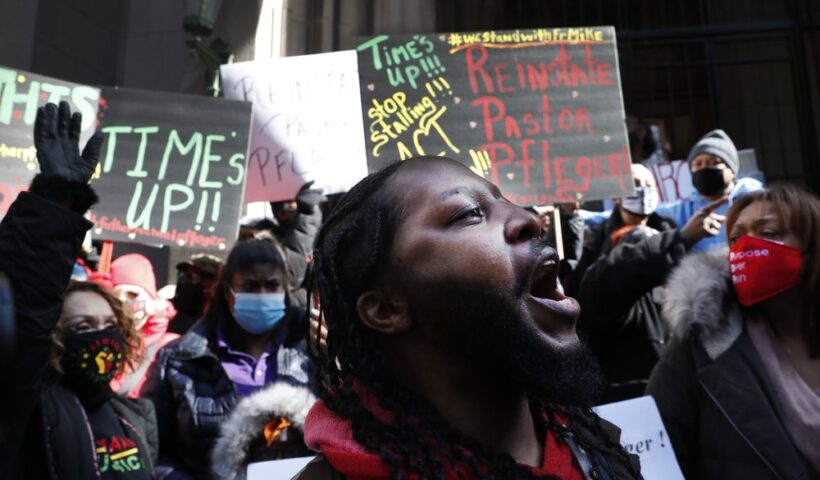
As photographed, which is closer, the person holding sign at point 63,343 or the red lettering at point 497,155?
the person holding sign at point 63,343

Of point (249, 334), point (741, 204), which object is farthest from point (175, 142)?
point (741, 204)

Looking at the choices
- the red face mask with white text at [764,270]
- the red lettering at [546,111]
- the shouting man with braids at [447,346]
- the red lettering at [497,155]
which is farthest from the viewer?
the red lettering at [546,111]

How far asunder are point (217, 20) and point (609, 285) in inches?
194

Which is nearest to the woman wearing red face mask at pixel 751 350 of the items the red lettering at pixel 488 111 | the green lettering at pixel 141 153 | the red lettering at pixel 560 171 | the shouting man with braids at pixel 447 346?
the shouting man with braids at pixel 447 346

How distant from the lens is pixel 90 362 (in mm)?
2980

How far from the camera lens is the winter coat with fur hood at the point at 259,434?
272 centimetres

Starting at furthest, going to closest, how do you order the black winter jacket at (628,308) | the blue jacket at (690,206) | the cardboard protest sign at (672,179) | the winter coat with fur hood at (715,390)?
the cardboard protest sign at (672,179) < the blue jacket at (690,206) < the black winter jacket at (628,308) < the winter coat with fur hood at (715,390)

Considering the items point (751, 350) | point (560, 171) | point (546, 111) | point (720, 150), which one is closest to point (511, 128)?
point (546, 111)

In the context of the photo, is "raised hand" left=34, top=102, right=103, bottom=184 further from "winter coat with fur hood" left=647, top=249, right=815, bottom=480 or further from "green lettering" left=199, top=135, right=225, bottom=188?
Answer: "green lettering" left=199, top=135, right=225, bottom=188

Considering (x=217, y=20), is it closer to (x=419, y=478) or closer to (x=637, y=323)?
(x=637, y=323)

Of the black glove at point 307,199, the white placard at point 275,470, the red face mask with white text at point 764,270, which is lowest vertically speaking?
the white placard at point 275,470

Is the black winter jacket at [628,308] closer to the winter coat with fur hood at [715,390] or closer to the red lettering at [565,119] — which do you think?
the winter coat with fur hood at [715,390]

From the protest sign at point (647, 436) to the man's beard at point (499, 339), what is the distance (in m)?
1.19

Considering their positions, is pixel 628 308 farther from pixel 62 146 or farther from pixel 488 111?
pixel 62 146
